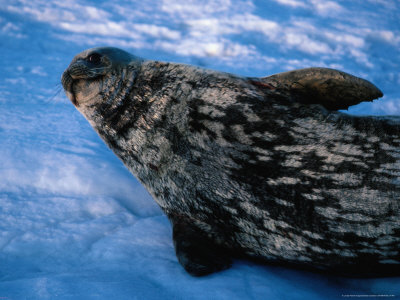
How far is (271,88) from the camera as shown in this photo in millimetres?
1982

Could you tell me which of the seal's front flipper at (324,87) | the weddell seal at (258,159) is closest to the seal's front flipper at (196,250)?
the weddell seal at (258,159)

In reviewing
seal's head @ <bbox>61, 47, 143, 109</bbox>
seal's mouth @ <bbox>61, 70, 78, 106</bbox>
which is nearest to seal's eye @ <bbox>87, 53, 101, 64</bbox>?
seal's head @ <bbox>61, 47, 143, 109</bbox>

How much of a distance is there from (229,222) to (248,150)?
396 mm

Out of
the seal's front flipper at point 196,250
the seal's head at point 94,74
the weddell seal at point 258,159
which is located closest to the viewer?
the weddell seal at point 258,159

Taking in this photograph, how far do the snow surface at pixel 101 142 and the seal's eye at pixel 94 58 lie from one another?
80 centimetres

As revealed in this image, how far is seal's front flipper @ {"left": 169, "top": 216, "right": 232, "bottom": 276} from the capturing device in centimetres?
181

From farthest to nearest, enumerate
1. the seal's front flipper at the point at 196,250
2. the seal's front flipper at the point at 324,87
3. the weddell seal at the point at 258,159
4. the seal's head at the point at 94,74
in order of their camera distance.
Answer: the seal's head at the point at 94,74
the seal's front flipper at the point at 324,87
the seal's front flipper at the point at 196,250
the weddell seal at the point at 258,159

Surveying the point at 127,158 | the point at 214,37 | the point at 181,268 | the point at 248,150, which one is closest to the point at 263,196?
the point at 248,150

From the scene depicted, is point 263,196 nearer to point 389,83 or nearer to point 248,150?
point 248,150

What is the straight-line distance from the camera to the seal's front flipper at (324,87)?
1976 mm

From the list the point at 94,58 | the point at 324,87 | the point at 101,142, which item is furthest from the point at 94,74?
the point at 324,87

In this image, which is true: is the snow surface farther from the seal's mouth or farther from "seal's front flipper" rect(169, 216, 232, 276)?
the seal's mouth

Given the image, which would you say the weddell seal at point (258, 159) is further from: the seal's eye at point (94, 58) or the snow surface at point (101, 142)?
the snow surface at point (101, 142)

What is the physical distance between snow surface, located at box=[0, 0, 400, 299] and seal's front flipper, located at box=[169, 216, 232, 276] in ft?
0.18
